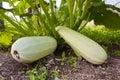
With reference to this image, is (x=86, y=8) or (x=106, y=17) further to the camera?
(x=106, y=17)

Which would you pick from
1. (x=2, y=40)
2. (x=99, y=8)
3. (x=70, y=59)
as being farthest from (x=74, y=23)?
(x=2, y=40)

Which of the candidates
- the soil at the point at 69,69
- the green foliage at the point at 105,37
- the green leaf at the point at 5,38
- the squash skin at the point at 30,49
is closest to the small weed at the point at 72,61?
the soil at the point at 69,69

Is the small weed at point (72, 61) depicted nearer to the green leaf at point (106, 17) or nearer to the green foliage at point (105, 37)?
the green leaf at point (106, 17)

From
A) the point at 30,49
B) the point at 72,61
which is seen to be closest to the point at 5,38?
the point at 30,49

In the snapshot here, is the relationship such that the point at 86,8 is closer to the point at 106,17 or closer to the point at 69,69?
the point at 106,17

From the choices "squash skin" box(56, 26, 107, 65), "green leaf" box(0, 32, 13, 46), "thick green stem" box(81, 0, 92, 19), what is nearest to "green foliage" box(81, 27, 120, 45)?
"thick green stem" box(81, 0, 92, 19)

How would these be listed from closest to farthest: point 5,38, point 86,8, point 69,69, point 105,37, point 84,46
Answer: point 69,69 → point 84,46 → point 86,8 → point 5,38 → point 105,37

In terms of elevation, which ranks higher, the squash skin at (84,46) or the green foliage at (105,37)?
the squash skin at (84,46)

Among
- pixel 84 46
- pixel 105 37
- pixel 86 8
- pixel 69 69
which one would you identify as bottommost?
pixel 105 37
